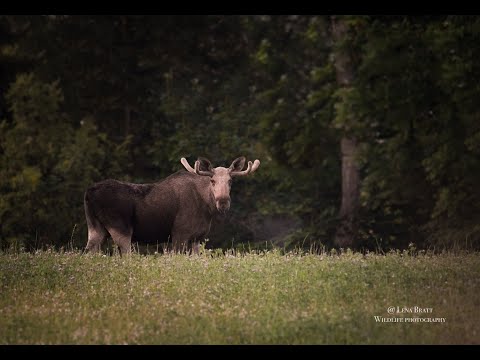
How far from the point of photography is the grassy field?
11250 millimetres

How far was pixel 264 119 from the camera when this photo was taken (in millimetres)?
31500

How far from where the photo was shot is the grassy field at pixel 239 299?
36.9 ft

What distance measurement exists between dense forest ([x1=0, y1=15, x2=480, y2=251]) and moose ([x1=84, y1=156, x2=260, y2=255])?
735 cm

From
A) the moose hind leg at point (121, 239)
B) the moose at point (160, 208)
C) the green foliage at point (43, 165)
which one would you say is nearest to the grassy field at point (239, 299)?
the moose hind leg at point (121, 239)

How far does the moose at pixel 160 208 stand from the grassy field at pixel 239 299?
2.32 metres

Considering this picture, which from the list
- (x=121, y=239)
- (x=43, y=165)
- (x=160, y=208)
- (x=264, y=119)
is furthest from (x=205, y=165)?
(x=43, y=165)

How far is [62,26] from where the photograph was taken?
35.2 meters

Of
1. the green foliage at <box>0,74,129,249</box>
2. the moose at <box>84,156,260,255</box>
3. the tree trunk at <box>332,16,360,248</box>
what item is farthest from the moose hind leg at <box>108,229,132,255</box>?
the tree trunk at <box>332,16,360,248</box>

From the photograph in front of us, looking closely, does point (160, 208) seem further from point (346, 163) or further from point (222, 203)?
point (346, 163)

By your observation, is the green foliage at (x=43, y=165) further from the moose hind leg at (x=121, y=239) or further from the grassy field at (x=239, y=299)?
the grassy field at (x=239, y=299)

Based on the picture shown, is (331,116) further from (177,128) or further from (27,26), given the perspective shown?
(27,26)

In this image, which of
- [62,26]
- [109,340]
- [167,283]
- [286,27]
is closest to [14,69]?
[62,26]

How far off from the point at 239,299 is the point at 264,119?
1894 centimetres

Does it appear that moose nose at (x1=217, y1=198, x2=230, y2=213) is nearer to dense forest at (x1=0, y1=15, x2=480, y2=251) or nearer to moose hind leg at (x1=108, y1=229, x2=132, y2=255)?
moose hind leg at (x1=108, y1=229, x2=132, y2=255)
